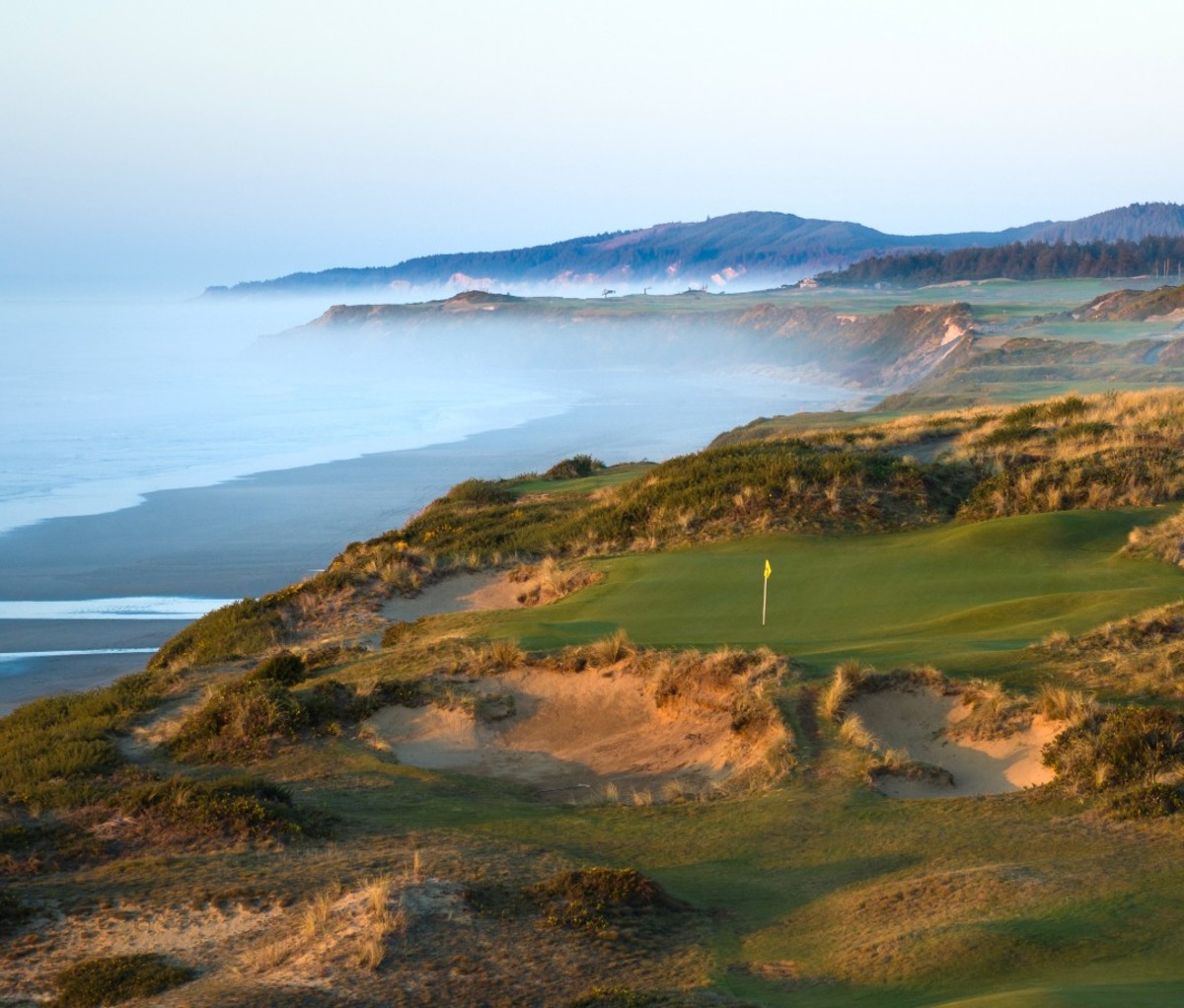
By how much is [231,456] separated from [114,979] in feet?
164

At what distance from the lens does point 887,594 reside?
53.5ft

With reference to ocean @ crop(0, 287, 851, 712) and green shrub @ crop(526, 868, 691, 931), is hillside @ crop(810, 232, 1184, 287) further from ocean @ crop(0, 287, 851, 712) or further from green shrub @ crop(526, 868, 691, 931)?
A: green shrub @ crop(526, 868, 691, 931)

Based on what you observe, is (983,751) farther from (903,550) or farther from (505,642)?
(903,550)

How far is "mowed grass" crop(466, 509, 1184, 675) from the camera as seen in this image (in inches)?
543

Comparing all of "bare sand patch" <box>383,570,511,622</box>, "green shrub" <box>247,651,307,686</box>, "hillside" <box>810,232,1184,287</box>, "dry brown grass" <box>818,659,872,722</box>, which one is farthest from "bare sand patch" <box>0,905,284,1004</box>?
"hillside" <box>810,232,1184,287</box>

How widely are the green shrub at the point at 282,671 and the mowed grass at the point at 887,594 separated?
81.5 inches

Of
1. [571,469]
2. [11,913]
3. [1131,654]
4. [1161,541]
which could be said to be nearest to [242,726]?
[11,913]

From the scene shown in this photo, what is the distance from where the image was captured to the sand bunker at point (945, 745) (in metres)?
10.7

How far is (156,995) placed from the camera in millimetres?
6961

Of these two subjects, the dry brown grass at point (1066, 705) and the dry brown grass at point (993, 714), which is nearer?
the dry brown grass at point (1066, 705)

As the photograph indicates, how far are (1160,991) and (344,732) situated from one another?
825 centimetres

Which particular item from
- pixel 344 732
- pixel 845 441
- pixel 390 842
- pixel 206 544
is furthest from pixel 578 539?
pixel 206 544

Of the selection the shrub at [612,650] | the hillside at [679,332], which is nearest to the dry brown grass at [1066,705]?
the shrub at [612,650]

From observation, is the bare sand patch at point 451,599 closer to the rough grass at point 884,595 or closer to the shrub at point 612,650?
the rough grass at point 884,595
